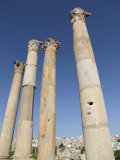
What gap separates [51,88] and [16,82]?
861 cm

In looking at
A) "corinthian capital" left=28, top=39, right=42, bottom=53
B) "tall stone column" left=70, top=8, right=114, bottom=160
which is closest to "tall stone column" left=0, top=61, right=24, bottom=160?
"corinthian capital" left=28, top=39, right=42, bottom=53

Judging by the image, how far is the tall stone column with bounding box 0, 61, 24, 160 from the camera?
16.9 m

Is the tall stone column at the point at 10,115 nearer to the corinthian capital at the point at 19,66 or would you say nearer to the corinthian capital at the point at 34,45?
the corinthian capital at the point at 19,66

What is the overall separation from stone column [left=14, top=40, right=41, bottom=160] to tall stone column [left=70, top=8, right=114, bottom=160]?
26.3 ft

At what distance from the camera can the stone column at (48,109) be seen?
11.3 metres

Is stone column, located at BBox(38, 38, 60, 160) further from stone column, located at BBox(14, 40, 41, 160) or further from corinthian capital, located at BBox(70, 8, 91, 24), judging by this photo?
corinthian capital, located at BBox(70, 8, 91, 24)

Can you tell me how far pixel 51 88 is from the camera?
1402cm

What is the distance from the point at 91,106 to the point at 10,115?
518 inches

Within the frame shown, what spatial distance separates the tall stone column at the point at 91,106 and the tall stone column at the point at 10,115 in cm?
1180

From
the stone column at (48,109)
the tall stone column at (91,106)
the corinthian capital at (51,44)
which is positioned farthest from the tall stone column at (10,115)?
the tall stone column at (91,106)

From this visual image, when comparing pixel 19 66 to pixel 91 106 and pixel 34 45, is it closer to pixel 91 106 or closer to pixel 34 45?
pixel 34 45

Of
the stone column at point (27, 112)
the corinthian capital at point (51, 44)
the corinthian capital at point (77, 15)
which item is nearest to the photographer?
the corinthian capital at point (77, 15)

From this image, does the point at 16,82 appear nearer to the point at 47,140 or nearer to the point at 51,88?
the point at 51,88

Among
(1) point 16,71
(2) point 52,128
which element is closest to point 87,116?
(2) point 52,128
